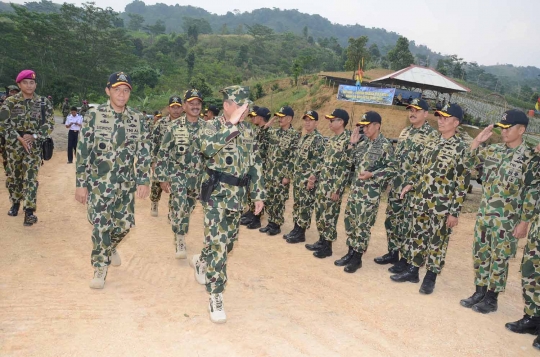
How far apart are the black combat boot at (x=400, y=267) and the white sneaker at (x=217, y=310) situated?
310 centimetres

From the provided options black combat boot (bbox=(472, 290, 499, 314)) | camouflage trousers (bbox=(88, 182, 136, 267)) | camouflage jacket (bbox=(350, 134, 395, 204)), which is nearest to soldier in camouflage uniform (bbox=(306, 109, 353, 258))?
camouflage jacket (bbox=(350, 134, 395, 204))

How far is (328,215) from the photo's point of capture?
6.29 meters

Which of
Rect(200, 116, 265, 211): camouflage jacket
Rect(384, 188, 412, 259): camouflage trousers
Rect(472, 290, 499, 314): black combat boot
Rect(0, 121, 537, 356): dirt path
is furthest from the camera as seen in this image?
Rect(384, 188, 412, 259): camouflage trousers

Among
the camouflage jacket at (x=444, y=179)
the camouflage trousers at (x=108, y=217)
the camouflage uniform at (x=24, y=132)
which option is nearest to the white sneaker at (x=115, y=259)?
the camouflage trousers at (x=108, y=217)

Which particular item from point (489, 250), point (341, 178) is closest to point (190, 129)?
point (341, 178)

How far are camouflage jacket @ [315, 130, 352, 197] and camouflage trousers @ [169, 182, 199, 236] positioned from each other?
210 centimetres

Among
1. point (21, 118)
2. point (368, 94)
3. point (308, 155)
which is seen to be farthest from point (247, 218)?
point (368, 94)

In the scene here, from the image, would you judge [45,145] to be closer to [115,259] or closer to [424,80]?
[115,259]

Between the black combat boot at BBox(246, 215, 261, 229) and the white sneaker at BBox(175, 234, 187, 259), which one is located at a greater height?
the white sneaker at BBox(175, 234, 187, 259)

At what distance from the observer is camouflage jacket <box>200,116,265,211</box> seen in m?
3.90

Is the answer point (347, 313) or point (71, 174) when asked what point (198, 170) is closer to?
point (347, 313)

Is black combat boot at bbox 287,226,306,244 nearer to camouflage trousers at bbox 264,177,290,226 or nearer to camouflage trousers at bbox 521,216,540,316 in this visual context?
camouflage trousers at bbox 264,177,290,226

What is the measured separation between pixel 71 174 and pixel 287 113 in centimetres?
708

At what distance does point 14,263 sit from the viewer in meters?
4.94
